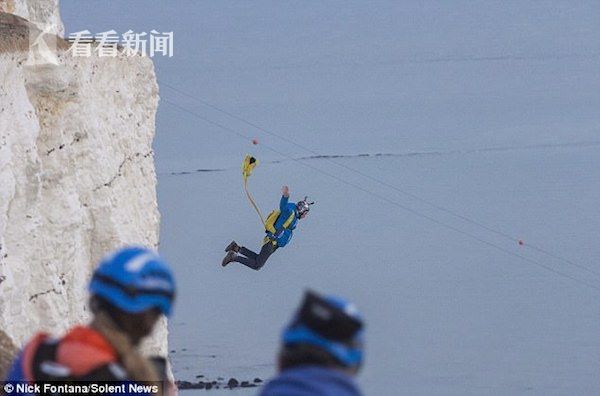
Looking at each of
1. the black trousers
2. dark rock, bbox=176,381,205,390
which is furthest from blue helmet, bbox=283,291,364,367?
dark rock, bbox=176,381,205,390

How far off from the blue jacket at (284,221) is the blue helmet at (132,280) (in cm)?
1739

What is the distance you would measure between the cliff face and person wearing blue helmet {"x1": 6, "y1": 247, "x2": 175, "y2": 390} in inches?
384

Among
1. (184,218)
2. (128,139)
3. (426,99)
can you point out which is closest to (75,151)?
(128,139)

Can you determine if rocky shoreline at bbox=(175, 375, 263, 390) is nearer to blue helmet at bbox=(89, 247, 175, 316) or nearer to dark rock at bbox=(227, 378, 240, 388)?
dark rock at bbox=(227, 378, 240, 388)

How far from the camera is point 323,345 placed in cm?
406

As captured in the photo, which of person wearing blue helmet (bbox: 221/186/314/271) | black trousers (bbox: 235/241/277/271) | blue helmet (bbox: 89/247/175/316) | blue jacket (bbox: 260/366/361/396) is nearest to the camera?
blue jacket (bbox: 260/366/361/396)

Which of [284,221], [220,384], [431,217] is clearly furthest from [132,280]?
[431,217]

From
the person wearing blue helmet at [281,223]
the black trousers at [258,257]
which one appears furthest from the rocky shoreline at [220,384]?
the person wearing blue helmet at [281,223]

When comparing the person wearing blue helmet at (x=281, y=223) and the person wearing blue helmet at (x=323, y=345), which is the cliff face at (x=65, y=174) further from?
Answer: the person wearing blue helmet at (x=323, y=345)

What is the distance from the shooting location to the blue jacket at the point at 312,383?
156 inches

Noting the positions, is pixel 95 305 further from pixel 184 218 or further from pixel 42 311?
pixel 184 218

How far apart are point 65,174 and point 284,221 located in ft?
18.3

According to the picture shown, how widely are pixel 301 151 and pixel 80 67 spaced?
57.3 m

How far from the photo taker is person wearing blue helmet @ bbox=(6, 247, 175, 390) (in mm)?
4312
